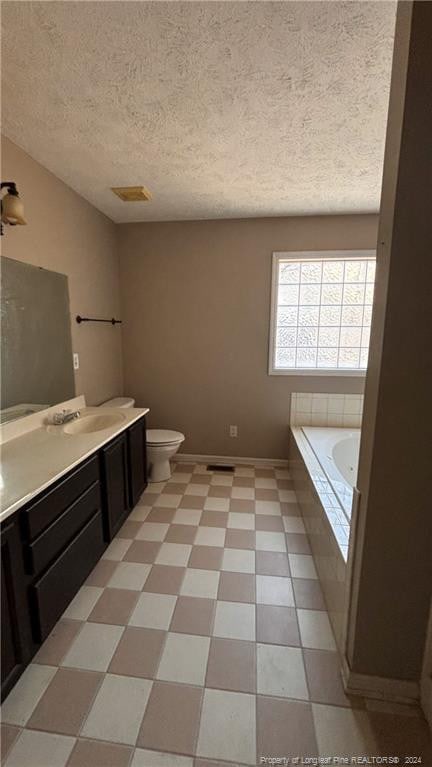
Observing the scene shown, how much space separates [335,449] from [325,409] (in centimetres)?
52

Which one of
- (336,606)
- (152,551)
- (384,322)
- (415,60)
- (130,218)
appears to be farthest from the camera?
(130,218)

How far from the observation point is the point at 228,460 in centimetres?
334

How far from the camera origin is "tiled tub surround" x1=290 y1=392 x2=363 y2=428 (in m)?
3.13

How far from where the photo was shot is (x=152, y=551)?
2.02 meters

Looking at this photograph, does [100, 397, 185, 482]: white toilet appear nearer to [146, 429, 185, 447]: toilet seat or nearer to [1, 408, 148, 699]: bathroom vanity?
[146, 429, 185, 447]: toilet seat

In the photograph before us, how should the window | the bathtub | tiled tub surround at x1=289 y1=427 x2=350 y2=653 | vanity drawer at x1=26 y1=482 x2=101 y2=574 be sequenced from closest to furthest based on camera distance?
vanity drawer at x1=26 y1=482 x2=101 y2=574
tiled tub surround at x1=289 y1=427 x2=350 y2=653
the bathtub
the window

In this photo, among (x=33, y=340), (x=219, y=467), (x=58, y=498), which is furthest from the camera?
(x=219, y=467)

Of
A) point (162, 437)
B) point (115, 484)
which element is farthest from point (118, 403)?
point (115, 484)

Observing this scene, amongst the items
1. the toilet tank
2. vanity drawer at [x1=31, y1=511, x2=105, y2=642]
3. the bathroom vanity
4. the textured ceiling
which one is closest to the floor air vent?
the toilet tank

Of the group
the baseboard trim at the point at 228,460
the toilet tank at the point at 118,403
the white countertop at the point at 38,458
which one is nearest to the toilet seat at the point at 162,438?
the toilet tank at the point at 118,403

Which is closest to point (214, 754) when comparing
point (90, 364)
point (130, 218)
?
point (90, 364)

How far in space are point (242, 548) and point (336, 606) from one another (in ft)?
2.33

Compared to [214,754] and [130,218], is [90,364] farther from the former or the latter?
[214,754]

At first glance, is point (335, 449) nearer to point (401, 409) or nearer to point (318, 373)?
point (318, 373)
